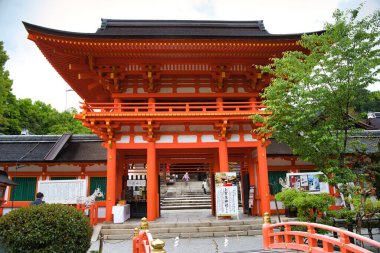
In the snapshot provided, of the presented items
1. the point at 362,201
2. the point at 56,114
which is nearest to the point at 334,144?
the point at 362,201

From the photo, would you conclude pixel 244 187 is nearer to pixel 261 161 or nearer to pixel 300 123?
pixel 261 161

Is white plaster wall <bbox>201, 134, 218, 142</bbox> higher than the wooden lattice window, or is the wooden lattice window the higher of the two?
white plaster wall <bbox>201, 134, 218, 142</bbox>

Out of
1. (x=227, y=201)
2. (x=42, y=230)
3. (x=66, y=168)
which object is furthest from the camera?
(x=66, y=168)

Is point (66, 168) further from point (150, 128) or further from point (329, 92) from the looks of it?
point (329, 92)

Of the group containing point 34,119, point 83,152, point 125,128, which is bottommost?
point 83,152

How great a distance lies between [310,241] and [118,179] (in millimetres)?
11248

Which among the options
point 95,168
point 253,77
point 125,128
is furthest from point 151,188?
point 253,77

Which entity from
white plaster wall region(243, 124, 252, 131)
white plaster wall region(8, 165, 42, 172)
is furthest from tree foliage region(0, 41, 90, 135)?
white plaster wall region(243, 124, 252, 131)

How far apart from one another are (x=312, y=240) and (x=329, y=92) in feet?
12.5

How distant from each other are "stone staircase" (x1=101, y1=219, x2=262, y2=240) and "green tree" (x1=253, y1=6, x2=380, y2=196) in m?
4.85

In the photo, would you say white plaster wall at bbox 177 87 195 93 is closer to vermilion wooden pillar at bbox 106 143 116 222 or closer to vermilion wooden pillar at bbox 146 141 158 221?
vermilion wooden pillar at bbox 146 141 158 221

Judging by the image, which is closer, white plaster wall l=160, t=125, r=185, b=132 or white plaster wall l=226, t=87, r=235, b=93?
white plaster wall l=160, t=125, r=185, b=132

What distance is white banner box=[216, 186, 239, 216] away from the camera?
12314 millimetres

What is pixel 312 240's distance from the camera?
6609 mm
